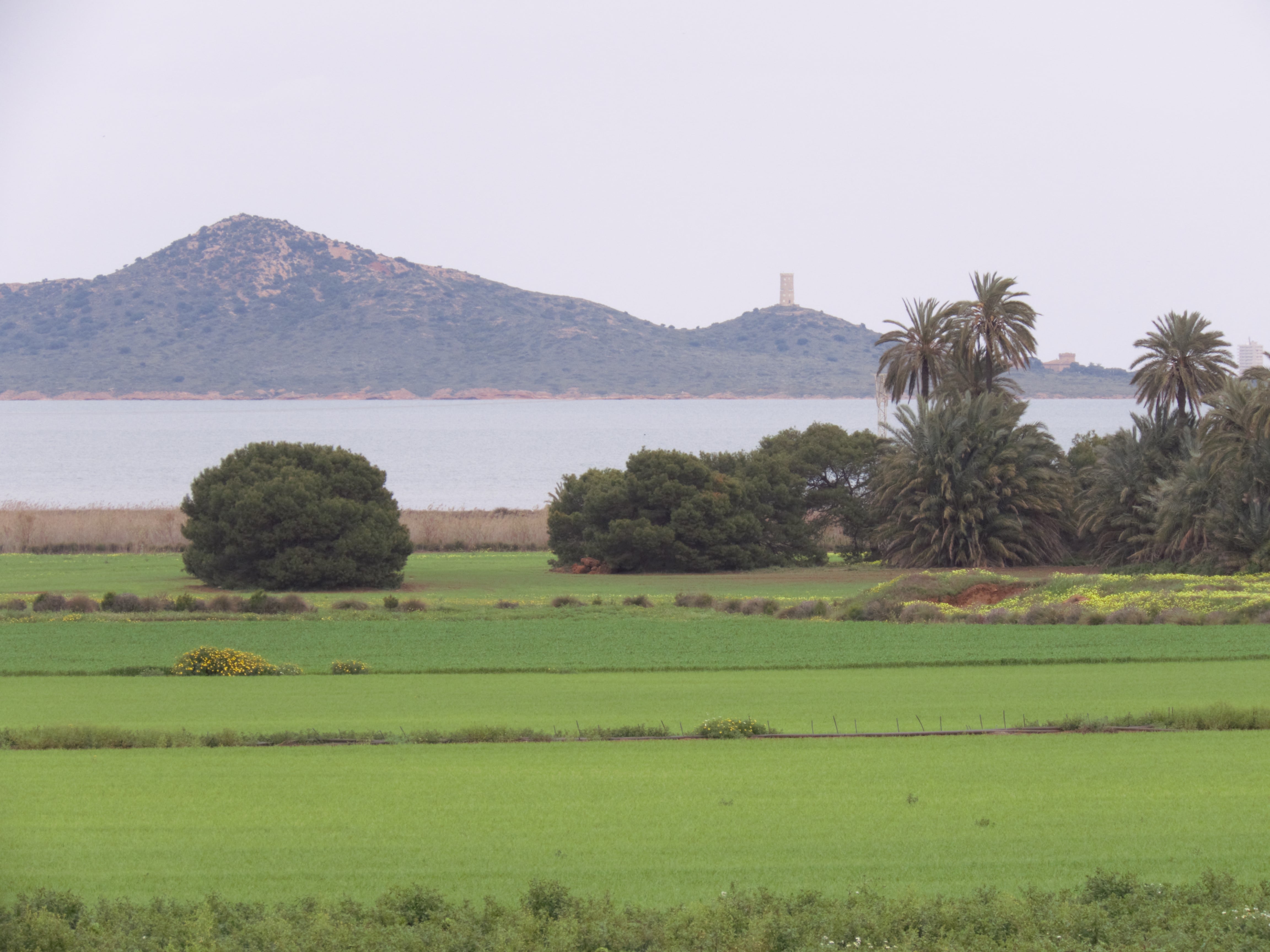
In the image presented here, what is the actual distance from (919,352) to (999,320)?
126 inches

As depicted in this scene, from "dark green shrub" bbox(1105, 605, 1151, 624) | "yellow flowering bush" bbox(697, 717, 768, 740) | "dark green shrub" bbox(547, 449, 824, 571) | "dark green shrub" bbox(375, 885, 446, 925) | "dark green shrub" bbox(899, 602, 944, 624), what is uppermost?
"dark green shrub" bbox(547, 449, 824, 571)

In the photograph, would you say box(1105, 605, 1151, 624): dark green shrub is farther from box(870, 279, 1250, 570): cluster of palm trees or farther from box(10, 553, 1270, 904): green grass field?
box(870, 279, 1250, 570): cluster of palm trees

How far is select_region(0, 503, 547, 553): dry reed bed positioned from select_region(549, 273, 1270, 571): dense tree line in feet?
26.0

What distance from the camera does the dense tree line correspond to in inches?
1614

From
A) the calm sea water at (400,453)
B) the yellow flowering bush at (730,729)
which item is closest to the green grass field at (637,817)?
the yellow flowering bush at (730,729)

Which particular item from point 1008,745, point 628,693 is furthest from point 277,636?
point 1008,745

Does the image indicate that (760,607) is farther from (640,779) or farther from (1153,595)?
(640,779)

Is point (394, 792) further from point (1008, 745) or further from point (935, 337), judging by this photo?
point (935, 337)

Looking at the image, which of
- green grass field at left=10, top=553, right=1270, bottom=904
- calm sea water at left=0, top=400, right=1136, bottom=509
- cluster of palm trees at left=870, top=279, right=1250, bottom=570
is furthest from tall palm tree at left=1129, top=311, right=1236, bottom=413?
calm sea water at left=0, top=400, right=1136, bottom=509

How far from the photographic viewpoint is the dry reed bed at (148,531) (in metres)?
51.9

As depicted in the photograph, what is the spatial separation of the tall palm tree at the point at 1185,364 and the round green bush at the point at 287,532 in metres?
25.1

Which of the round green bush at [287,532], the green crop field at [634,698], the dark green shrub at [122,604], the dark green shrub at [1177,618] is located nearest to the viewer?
the green crop field at [634,698]

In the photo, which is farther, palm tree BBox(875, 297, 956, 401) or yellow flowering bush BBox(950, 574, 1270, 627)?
palm tree BBox(875, 297, 956, 401)

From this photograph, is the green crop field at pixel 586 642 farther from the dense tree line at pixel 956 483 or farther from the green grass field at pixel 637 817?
the dense tree line at pixel 956 483
